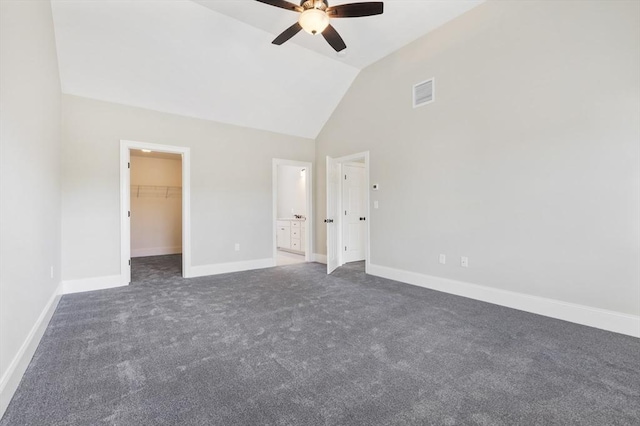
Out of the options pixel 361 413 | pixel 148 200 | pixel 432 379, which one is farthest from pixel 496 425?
pixel 148 200

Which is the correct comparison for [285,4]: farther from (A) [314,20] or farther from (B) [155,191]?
(B) [155,191]

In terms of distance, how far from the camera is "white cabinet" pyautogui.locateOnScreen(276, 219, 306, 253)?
7.19 meters

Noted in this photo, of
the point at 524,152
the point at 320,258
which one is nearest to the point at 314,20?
the point at 524,152

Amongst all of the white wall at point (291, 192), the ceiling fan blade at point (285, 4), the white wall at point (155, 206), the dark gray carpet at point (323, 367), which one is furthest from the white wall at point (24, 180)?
the white wall at point (291, 192)

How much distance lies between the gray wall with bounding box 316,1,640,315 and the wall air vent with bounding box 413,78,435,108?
9cm

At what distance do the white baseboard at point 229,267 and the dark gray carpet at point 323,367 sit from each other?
1.40 meters

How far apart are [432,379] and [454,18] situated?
13.6 ft

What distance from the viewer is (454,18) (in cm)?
371

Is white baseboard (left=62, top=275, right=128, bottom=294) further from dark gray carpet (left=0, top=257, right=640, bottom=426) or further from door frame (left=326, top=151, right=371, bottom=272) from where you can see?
door frame (left=326, top=151, right=371, bottom=272)

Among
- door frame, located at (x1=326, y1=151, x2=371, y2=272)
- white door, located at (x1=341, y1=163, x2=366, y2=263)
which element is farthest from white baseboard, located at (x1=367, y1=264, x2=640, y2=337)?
white door, located at (x1=341, y1=163, x2=366, y2=263)

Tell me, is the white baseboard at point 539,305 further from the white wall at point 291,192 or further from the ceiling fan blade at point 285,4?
the white wall at point 291,192

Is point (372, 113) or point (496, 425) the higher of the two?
point (372, 113)

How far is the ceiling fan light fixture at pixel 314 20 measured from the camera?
258 centimetres

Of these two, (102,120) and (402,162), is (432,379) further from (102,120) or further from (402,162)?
(102,120)
